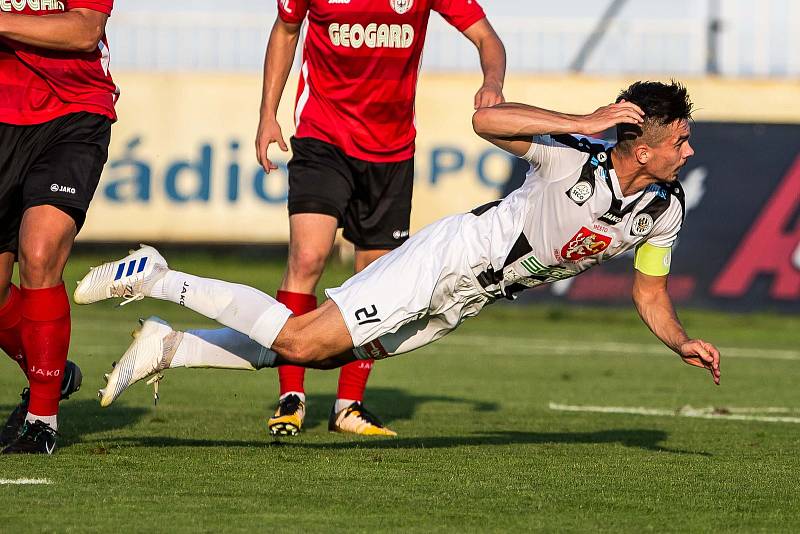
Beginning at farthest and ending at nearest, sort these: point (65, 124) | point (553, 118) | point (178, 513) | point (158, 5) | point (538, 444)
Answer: point (158, 5) < point (538, 444) < point (65, 124) < point (553, 118) < point (178, 513)

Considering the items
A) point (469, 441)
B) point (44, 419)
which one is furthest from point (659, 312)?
point (44, 419)

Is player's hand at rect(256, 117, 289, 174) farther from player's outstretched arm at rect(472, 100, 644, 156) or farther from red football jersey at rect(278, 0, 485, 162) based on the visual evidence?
player's outstretched arm at rect(472, 100, 644, 156)

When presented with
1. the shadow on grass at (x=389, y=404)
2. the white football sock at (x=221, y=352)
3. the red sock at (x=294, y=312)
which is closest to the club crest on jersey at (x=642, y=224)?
the white football sock at (x=221, y=352)

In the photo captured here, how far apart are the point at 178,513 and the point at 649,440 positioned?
10.1 ft

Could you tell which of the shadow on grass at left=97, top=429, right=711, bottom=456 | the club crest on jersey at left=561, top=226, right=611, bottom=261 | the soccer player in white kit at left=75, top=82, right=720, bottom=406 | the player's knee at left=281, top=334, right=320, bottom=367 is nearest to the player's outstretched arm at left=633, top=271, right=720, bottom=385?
the soccer player in white kit at left=75, top=82, right=720, bottom=406

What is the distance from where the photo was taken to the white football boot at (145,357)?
641 cm

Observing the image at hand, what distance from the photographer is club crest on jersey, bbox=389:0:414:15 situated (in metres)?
7.60

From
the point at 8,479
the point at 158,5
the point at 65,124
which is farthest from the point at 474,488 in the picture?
the point at 158,5

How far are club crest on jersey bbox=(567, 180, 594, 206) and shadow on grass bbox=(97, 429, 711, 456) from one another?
1350 millimetres

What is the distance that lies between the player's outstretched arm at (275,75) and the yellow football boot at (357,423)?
1.31 meters

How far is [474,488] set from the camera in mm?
5641

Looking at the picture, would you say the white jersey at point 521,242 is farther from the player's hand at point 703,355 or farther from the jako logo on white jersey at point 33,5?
the jako logo on white jersey at point 33,5

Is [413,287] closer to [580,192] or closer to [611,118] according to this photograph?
[580,192]

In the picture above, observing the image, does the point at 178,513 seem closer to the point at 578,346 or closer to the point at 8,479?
the point at 8,479
